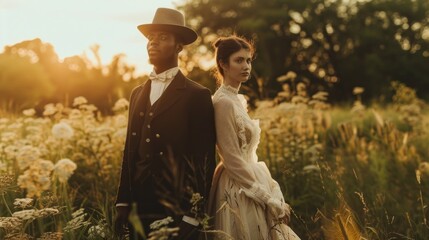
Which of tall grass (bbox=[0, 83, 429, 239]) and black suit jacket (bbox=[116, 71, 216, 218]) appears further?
tall grass (bbox=[0, 83, 429, 239])

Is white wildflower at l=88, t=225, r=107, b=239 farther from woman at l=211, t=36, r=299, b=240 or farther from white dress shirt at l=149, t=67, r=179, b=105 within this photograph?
white dress shirt at l=149, t=67, r=179, b=105

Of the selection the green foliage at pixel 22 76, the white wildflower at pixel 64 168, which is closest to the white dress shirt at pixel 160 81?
the white wildflower at pixel 64 168

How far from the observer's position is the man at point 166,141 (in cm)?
324

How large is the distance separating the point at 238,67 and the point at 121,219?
4.12ft

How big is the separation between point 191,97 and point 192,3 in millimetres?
29700

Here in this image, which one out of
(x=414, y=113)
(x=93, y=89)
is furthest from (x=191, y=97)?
(x=93, y=89)

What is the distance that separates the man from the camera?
127 inches

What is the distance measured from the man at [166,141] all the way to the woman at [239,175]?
0.37 ft

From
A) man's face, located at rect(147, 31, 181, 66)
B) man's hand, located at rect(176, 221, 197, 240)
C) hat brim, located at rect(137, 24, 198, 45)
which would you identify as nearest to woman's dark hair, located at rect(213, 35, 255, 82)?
hat brim, located at rect(137, 24, 198, 45)

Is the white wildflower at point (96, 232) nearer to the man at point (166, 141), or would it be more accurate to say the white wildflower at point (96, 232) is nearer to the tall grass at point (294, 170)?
the man at point (166, 141)

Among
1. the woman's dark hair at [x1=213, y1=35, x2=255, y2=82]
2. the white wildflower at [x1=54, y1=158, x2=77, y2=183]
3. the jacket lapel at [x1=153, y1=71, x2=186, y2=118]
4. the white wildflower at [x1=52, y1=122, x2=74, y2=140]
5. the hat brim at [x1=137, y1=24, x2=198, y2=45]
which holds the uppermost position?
the hat brim at [x1=137, y1=24, x2=198, y2=45]

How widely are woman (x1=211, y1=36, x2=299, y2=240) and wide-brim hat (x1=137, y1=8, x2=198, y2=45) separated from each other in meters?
0.30

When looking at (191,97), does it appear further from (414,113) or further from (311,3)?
(311,3)

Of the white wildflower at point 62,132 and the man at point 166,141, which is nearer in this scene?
the man at point 166,141
